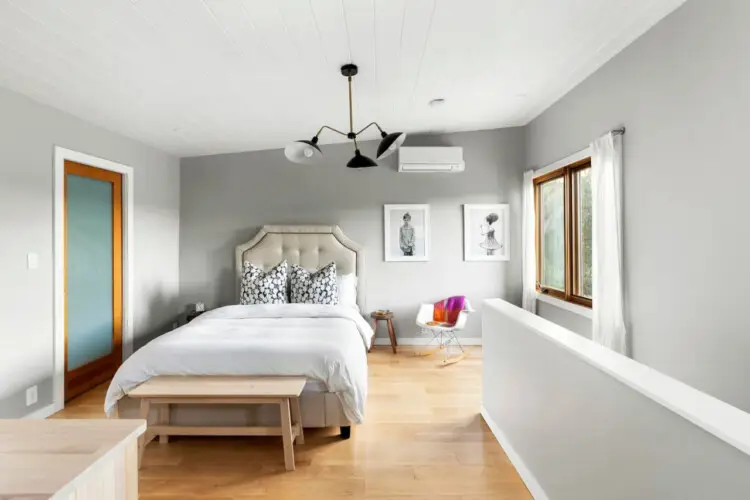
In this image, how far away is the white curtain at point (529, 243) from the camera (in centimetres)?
453

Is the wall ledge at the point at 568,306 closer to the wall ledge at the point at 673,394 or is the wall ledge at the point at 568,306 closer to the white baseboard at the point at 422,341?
the white baseboard at the point at 422,341

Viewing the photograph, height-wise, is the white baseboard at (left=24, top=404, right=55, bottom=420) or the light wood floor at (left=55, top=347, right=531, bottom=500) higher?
the white baseboard at (left=24, top=404, right=55, bottom=420)

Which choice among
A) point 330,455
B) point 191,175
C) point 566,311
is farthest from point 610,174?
point 191,175

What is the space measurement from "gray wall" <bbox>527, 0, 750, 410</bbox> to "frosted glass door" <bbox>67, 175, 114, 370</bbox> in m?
4.22

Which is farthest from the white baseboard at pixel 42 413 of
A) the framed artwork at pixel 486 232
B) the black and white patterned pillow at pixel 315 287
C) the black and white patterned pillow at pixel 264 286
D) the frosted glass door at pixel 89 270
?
the framed artwork at pixel 486 232

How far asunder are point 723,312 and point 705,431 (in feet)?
5.10

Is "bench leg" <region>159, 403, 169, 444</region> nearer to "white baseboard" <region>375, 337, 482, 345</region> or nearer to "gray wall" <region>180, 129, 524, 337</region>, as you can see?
"gray wall" <region>180, 129, 524, 337</region>

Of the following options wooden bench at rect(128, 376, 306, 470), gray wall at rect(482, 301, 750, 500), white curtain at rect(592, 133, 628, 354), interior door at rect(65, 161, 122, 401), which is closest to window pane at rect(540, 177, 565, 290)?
white curtain at rect(592, 133, 628, 354)

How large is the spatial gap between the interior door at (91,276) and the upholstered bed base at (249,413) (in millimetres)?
1147

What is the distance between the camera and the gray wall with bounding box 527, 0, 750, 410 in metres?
2.06

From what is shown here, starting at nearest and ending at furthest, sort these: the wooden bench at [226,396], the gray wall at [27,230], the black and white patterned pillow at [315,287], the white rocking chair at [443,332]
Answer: the wooden bench at [226,396], the gray wall at [27,230], the black and white patterned pillow at [315,287], the white rocking chair at [443,332]

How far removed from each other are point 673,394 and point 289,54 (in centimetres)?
252

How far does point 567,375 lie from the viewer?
1.70 m

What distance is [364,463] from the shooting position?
2.40m
